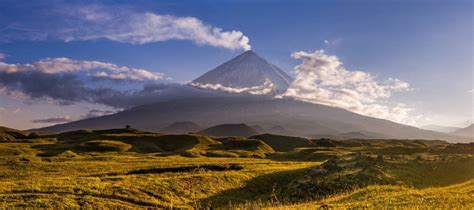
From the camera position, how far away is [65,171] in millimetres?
57781

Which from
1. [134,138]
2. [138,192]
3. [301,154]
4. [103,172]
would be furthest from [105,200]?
[134,138]

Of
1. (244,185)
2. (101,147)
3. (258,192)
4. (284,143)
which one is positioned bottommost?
(258,192)

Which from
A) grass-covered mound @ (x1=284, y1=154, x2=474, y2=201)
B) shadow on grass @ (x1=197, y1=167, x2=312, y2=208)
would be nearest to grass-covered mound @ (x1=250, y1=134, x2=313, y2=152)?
shadow on grass @ (x1=197, y1=167, x2=312, y2=208)

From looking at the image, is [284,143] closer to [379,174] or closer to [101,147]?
[101,147]

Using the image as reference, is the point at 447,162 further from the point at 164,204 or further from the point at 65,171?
the point at 65,171

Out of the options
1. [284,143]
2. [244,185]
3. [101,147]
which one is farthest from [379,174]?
[284,143]

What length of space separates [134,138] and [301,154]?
5400 centimetres

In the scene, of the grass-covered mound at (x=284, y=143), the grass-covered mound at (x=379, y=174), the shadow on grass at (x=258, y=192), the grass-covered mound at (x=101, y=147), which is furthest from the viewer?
the grass-covered mound at (x=284, y=143)

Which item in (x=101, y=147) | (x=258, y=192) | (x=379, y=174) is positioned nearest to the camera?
(x=379, y=174)

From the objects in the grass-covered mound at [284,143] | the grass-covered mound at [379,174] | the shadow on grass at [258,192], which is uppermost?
the grass-covered mound at [284,143]

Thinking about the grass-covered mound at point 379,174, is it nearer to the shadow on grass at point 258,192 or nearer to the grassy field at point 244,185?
the grassy field at point 244,185

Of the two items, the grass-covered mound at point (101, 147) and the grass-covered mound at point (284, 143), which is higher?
the grass-covered mound at point (284, 143)

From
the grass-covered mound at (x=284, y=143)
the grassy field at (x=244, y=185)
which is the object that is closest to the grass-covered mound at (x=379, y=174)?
the grassy field at (x=244, y=185)

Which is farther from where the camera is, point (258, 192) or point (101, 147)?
point (101, 147)
